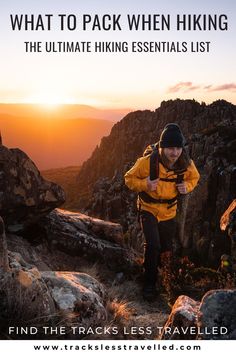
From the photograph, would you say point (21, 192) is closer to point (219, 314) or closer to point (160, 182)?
point (160, 182)

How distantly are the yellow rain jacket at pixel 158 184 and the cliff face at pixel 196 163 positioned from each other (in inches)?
1185

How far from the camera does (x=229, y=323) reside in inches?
181

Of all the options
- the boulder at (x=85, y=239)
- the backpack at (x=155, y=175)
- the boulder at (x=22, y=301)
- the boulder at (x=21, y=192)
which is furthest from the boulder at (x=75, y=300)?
the boulder at (x=85, y=239)

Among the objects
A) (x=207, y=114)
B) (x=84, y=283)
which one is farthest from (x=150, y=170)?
(x=207, y=114)

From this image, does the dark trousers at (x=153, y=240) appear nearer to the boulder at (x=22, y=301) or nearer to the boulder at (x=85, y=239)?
the boulder at (x=85, y=239)

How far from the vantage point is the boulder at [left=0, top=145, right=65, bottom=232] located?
9.52 metres

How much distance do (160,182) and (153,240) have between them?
3.64 feet

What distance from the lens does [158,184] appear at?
7941mm

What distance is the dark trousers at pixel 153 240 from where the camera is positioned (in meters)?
8.25

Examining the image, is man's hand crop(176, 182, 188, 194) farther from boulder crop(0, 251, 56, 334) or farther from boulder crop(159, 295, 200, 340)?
boulder crop(0, 251, 56, 334)

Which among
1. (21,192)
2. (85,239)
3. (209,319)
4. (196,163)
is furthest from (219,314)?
(196,163)

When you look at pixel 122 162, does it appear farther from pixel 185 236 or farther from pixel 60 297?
pixel 60 297

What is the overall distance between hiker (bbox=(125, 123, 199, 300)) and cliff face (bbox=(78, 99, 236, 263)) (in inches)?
1178
